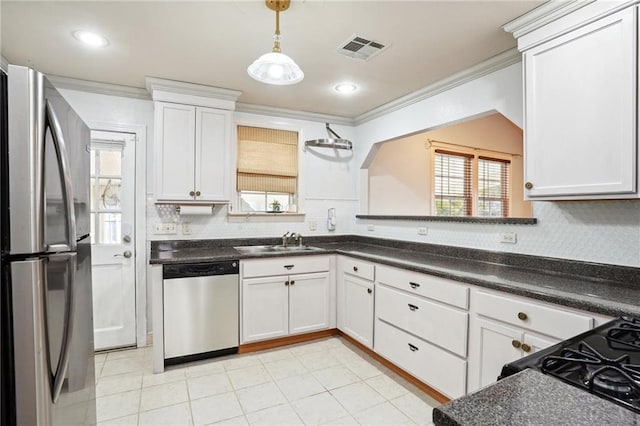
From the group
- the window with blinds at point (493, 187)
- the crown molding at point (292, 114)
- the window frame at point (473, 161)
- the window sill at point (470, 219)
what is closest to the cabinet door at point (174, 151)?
the crown molding at point (292, 114)

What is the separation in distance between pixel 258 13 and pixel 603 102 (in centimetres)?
187

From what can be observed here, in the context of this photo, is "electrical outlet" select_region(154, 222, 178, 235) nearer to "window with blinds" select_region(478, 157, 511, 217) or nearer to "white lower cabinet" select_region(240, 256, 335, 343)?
"white lower cabinet" select_region(240, 256, 335, 343)

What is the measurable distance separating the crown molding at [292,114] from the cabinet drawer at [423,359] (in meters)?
2.42

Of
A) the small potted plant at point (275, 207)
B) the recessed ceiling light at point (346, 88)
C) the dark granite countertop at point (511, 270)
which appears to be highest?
the recessed ceiling light at point (346, 88)

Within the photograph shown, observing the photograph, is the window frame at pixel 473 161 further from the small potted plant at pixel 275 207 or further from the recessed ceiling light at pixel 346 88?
the small potted plant at pixel 275 207

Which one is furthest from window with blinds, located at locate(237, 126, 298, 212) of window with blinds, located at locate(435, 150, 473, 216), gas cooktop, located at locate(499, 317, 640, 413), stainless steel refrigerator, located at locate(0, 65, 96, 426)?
gas cooktop, located at locate(499, 317, 640, 413)

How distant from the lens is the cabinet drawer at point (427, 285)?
80.8 inches

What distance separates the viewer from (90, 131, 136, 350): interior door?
121 inches

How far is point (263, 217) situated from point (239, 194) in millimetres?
365

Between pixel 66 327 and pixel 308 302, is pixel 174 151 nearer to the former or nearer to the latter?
pixel 308 302

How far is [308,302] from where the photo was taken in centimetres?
323

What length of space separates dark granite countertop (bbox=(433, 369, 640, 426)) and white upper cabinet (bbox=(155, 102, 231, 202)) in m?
2.91

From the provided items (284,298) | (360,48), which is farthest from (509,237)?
(284,298)

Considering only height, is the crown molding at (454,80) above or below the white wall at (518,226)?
above
